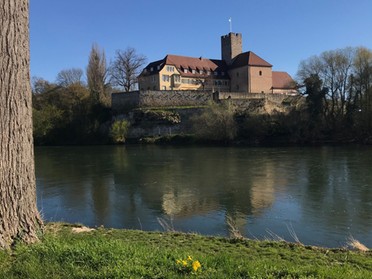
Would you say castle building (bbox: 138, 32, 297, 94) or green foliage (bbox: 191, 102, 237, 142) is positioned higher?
castle building (bbox: 138, 32, 297, 94)

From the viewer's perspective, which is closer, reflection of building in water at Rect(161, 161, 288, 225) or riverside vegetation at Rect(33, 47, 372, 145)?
reflection of building in water at Rect(161, 161, 288, 225)

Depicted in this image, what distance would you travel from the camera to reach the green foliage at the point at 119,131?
177ft

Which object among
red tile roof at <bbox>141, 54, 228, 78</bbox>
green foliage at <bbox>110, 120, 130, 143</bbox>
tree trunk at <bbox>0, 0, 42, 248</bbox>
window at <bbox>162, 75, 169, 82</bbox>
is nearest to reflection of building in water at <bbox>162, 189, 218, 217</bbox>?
tree trunk at <bbox>0, 0, 42, 248</bbox>

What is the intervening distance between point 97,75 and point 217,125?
24457 millimetres

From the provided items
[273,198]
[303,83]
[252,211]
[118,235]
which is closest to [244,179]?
[273,198]

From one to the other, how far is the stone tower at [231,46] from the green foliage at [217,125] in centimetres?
2612

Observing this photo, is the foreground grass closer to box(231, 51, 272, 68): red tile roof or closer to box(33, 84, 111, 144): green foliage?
box(33, 84, 111, 144): green foliage

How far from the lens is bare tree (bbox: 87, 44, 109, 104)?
59.4 metres

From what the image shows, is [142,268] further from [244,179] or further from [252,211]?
[244,179]

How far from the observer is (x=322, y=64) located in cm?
4859

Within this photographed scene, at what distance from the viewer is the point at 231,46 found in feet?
235

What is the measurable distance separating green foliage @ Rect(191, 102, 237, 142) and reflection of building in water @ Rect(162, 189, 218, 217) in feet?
101

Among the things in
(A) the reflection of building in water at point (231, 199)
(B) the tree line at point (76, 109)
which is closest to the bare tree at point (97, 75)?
(B) the tree line at point (76, 109)

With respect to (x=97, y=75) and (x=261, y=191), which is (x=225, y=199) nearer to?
(x=261, y=191)
